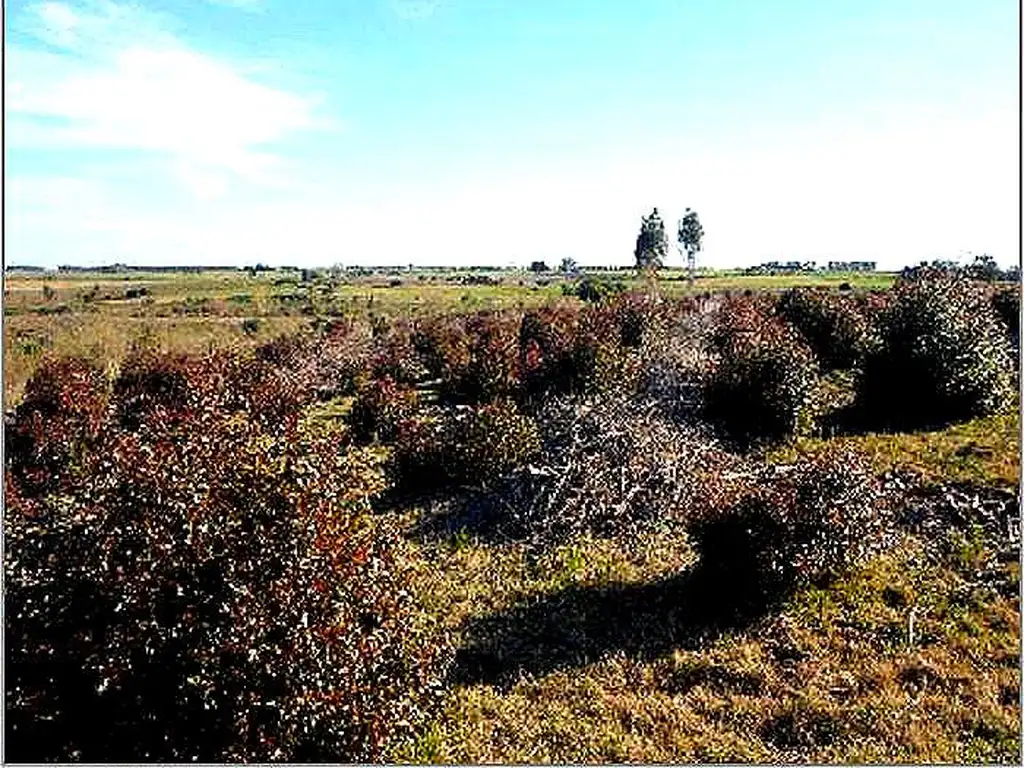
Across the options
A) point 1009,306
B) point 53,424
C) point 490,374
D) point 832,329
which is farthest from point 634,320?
point 53,424

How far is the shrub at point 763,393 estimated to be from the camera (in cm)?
1392

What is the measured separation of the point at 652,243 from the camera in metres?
61.2

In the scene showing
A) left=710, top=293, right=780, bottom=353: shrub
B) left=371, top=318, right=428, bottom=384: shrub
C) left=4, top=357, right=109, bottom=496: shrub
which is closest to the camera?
left=4, top=357, right=109, bottom=496: shrub

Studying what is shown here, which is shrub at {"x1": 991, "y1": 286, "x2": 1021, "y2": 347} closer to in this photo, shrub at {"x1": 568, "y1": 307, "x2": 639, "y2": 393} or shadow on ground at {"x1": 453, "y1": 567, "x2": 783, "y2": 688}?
shrub at {"x1": 568, "y1": 307, "x2": 639, "y2": 393}

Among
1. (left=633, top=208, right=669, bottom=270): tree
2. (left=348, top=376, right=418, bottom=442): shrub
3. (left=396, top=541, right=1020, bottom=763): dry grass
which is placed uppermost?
(left=633, top=208, right=669, bottom=270): tree

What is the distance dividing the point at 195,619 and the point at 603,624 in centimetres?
472

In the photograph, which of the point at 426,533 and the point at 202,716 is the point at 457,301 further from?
the point at 202,716

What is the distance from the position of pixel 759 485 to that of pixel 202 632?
589cm

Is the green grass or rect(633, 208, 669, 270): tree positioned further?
rect(633, 208, 669, 270): tree

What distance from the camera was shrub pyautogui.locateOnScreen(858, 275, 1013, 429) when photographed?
569 inches

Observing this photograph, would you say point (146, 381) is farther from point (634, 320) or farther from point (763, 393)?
point (763, 393)

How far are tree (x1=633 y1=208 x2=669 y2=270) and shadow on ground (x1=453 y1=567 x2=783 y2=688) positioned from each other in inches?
2071

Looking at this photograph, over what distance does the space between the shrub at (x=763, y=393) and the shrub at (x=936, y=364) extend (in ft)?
4.05

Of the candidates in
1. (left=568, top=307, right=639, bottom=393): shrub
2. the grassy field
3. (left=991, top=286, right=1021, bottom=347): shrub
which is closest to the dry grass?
(left=568, top=307, right=639, bottom=393): shrub
